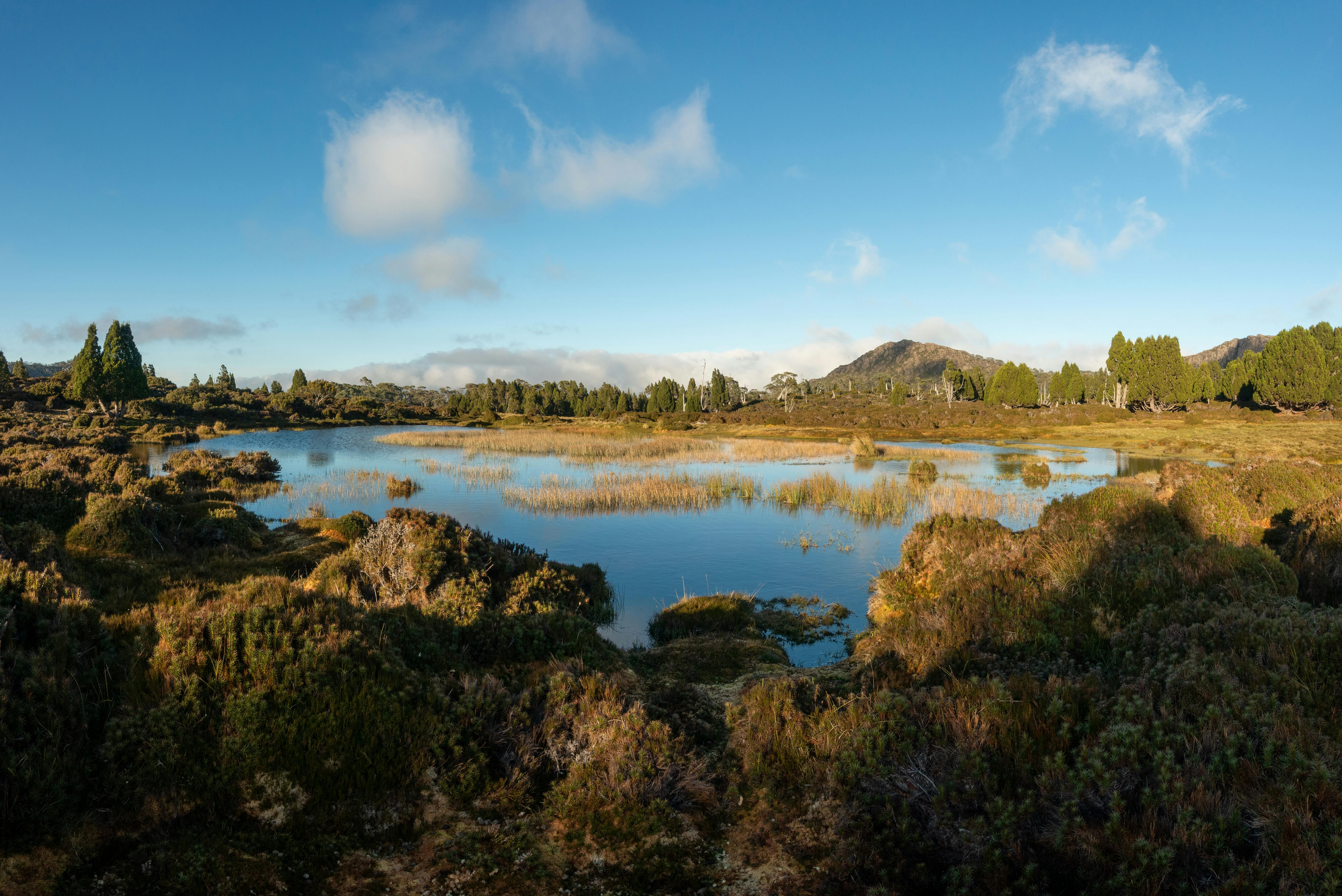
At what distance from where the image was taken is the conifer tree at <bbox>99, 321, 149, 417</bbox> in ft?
225

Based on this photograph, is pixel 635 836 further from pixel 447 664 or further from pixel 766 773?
pixel 447 664

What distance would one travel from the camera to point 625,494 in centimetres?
2767

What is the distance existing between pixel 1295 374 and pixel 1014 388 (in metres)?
39.3

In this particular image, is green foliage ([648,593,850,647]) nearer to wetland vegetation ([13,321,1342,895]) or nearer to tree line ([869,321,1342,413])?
wetland vegetation ([13,321,1342,895])

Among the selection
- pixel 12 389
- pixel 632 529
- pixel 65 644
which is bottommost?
pixel 632 529

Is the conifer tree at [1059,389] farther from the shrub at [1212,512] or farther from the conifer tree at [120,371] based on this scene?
the conifer tree at [120,371]

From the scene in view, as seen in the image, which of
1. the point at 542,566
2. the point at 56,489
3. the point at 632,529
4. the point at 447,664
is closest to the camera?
the point at 447,664

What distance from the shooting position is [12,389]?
76.2 m

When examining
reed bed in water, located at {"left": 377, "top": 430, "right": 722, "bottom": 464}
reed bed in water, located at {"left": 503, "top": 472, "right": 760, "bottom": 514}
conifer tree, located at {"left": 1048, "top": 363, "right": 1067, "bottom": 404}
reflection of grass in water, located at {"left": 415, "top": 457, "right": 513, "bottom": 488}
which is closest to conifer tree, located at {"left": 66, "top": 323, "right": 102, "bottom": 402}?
reed bed in water, located at {"left": 377, "top": 430, "right": 722, "bottom": 464}

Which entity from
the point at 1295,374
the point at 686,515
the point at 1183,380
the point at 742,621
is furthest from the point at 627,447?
the point at 1183,380

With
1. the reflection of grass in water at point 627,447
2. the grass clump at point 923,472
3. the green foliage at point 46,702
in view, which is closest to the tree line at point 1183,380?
the reflection of grass in water at point 627,447

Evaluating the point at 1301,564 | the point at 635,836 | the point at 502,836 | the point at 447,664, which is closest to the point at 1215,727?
the point at 635,836

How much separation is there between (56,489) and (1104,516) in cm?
2000

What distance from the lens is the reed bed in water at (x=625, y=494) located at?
86.6 feet
